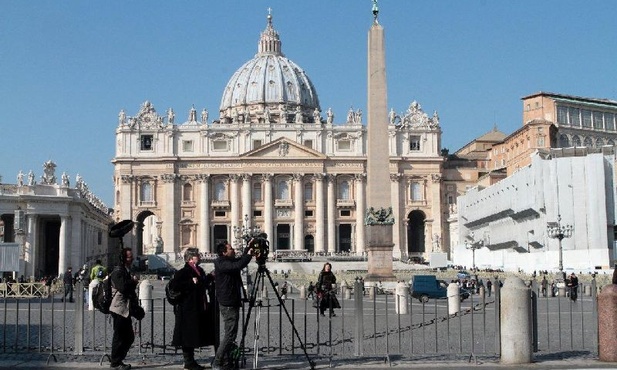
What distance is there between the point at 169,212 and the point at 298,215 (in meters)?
12.7

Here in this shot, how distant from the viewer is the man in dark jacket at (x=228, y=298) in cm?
1020

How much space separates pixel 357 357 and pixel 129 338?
9.78 ft

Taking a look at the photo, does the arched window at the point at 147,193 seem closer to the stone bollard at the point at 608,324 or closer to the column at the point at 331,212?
the column at the point at 331,212

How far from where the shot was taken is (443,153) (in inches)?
3878

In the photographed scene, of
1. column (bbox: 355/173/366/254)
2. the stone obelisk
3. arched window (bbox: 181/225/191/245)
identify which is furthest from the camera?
column (bbox: 355/173/366/254)

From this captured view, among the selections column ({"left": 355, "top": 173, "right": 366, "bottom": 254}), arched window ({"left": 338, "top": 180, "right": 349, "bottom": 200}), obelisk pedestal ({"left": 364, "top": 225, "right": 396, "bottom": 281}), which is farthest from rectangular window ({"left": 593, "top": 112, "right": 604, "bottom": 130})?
obelisk pedestal ({"left": 364, "top": 225, "right": 396, "bottom": 281})

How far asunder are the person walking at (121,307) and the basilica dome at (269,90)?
100587 mm

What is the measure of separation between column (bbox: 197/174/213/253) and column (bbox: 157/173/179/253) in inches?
98.6

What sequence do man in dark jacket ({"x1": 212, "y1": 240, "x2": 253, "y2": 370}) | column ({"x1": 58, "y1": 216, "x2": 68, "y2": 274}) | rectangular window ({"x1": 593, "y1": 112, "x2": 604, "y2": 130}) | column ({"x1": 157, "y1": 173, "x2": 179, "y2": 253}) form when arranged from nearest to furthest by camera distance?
man in dark jacket ({"x1": 212, "y1": 240, "x2": 253, "y2": 370})
column ({"x1": 58, "y1": 216, "x2": 68, "y2": 274})
rectangular window ({"x1": 593, "y1": 112, "x2": 604, "y2": 130})
column ({"x1": 157, "y1": 173, "x2": 179, "y2": 253})

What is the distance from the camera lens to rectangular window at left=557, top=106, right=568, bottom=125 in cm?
7812

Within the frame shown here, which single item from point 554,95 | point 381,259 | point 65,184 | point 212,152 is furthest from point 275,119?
point 381,259

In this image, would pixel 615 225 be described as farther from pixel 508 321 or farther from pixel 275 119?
pixel 275 119

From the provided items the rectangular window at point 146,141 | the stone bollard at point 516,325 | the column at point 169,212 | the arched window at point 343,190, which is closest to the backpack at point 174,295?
the stone bollard at point 516,325

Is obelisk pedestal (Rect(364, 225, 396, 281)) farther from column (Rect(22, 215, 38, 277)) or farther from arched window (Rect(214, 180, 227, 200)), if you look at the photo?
arched window (Rect(214, 180, 227, 200))
